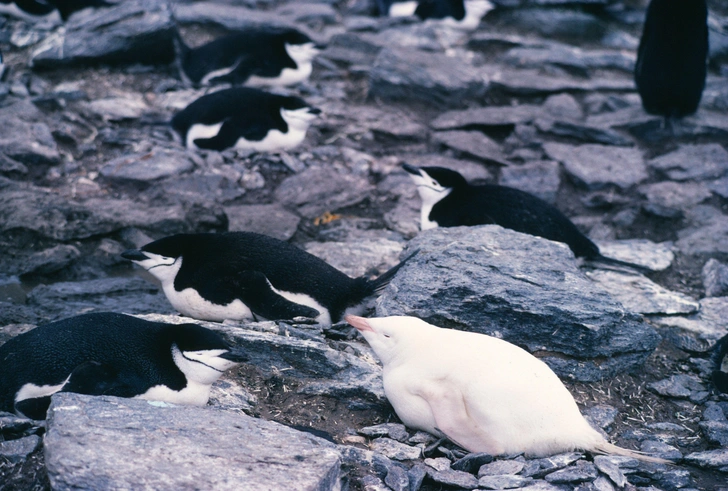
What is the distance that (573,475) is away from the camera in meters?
2.78

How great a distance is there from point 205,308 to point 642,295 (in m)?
2.41

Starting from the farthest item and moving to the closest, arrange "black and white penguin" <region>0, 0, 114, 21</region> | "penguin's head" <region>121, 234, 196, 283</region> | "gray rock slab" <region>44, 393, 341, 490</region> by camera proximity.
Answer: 1. "black and white penguin" <region>0, 0, 114, 21</region>
2. "penguin's head" <region>121, 234, 196, 283</region>
3. "gray rock slab" <region>44, 393, 341, 490</region>

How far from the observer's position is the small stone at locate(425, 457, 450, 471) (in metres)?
2.87

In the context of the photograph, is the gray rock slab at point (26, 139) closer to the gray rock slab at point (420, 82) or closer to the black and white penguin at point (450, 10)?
the gray rock slab at point (420, 82)

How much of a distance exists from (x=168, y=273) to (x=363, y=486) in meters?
1.83

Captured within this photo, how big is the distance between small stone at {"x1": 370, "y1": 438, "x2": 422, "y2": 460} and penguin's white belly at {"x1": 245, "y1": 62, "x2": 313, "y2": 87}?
4950 millimetres

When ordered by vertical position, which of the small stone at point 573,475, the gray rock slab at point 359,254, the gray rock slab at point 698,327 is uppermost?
the small stone at point 573,475

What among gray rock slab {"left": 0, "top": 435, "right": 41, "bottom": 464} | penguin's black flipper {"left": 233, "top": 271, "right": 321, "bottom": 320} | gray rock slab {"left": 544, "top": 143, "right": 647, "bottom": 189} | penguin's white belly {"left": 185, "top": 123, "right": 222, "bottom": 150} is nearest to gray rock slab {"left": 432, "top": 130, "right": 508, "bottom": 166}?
gray rock slab {"left": 544, "top": 143, "right": 647, "bottom": 189}

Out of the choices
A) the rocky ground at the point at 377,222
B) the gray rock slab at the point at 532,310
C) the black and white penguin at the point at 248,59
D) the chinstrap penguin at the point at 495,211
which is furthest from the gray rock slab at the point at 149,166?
the gray rock slab at the point at 532,310

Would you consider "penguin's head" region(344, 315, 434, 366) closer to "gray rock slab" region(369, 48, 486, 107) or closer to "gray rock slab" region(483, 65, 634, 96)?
"gray rock slab" region(369, 48, 486, 107)

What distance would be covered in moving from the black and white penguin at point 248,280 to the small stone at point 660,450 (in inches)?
57.4

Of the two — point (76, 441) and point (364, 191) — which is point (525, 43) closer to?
point (364, 191)

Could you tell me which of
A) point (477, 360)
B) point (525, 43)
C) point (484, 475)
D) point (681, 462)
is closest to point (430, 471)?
point (484, 475)

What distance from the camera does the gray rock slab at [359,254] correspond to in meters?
4.72
